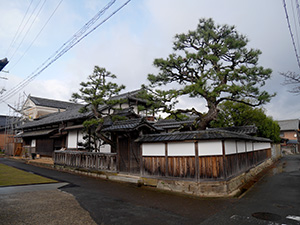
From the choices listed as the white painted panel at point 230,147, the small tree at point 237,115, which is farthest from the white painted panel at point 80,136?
the small tree at point 237,115

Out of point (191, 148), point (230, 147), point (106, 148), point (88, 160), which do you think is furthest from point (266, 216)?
point (106, 148)

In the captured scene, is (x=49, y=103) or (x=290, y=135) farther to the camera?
(x=290, y=135)

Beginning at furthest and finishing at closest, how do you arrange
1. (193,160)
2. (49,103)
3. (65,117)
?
(49,103)
(65,117)
(193,160)

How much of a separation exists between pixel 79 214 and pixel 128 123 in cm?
665

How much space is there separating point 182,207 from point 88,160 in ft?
30.5

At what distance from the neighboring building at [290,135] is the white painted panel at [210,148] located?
44.2 meters

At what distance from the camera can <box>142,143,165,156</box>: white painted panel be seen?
9977mm

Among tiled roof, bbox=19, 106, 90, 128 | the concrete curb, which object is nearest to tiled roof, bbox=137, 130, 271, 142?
the concrete curb

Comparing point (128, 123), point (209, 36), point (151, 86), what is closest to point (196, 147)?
point (128, 123)

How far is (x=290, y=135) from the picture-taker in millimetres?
50031

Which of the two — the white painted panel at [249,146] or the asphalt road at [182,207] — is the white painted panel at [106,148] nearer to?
the asphalt road at [182,207]

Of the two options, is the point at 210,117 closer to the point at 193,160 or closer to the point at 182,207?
the point at 193,160

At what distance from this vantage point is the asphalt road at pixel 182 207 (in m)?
5.74

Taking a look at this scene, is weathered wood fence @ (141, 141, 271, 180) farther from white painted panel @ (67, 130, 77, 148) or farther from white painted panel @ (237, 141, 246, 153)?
white painted panel @ (67, 130, 77, 148)
